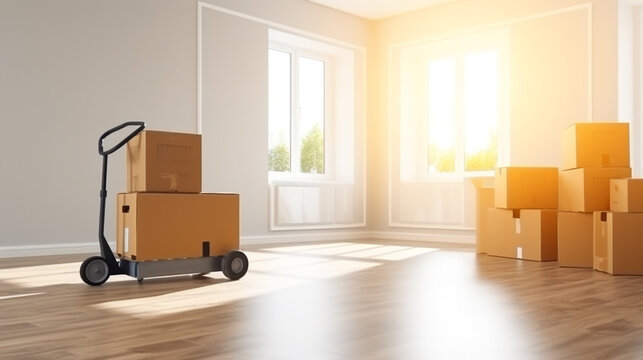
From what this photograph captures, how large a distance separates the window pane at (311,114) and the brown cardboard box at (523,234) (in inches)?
111

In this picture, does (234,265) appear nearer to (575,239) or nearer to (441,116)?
(575,239)

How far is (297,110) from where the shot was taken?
7.13m

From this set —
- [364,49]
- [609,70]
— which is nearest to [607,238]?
[609,70]

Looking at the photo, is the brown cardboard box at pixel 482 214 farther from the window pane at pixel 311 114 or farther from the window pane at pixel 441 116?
the window pane at pixel 311 114

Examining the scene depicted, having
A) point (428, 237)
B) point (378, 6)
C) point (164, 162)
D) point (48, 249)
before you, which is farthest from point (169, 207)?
point (378, 6)

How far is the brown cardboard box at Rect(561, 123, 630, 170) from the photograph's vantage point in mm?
4207

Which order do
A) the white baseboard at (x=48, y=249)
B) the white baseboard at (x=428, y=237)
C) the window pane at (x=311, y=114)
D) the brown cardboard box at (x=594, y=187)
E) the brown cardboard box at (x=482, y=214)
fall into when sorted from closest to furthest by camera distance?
the brown cardboard box at (x=594, y=187) < the white baseboard at (x=48, y=249) < the brown cardboard box at (x=482, y=214) < the white baseboard at (x=428, y=237) < the window pane at (x=311, y=114)

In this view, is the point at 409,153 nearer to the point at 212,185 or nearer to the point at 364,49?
the point at 364,49

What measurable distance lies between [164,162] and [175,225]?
35cm

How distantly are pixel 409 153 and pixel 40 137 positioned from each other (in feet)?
13.7

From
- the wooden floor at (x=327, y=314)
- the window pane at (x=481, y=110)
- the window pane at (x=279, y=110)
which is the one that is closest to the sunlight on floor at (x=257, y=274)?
the wooden floor at (x=327, y=314)

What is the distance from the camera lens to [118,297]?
9.13 ft

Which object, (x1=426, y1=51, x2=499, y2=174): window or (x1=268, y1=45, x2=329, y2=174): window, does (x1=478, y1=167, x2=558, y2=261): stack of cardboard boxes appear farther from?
(x1=268, y1=45, x2=329, y2=174): window

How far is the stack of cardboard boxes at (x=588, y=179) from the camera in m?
4.17
